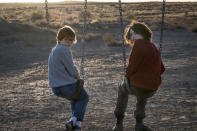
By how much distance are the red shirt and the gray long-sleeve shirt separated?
752 mm

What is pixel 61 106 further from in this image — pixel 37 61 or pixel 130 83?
pixel 37 61

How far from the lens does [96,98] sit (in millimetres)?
7340

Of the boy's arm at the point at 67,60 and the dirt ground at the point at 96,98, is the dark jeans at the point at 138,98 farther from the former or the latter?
the boy's arm at the point at 67,60

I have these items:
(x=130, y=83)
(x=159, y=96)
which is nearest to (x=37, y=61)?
(x=159, y=96)

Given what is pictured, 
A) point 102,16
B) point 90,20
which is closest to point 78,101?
point 90,20

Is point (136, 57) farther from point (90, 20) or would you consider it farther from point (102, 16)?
point (102, 16)

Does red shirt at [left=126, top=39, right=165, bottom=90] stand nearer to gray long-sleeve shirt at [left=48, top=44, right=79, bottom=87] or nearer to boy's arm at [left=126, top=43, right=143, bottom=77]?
boy's arm at [left=126, top=43, right=143, bottom=77]

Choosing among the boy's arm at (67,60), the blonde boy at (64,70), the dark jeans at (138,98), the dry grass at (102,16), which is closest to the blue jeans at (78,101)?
the blonde boy at (64,70)

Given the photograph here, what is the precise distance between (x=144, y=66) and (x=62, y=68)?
1076 mm

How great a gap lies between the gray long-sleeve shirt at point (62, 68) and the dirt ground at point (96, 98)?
115 cm

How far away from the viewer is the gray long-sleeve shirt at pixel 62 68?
4414mm

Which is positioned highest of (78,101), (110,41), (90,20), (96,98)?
(78,101)

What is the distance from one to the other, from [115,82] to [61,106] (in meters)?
2.72

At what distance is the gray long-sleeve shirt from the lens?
4.41 metres
